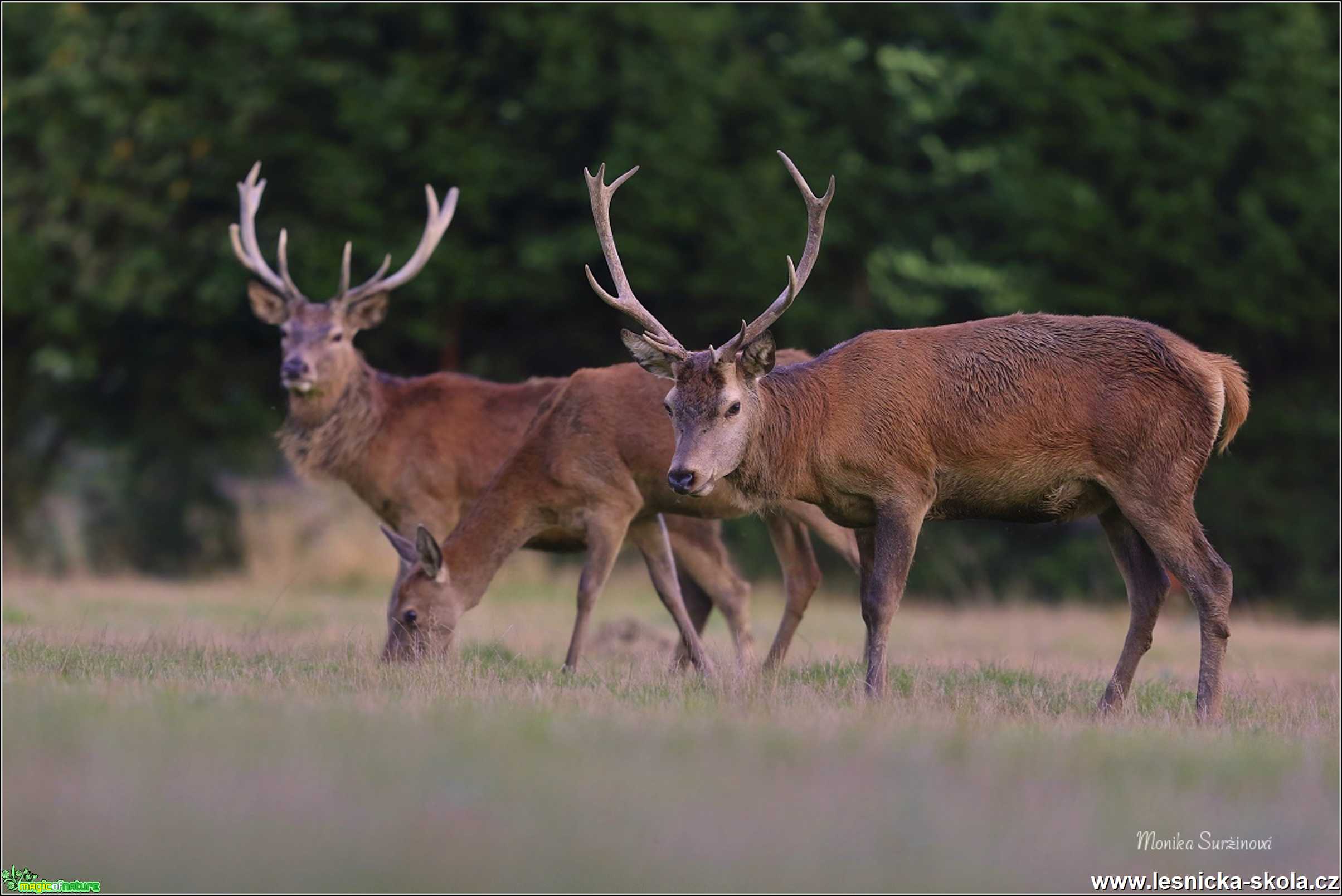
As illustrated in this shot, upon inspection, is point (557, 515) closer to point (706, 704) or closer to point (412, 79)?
point (706, 704)

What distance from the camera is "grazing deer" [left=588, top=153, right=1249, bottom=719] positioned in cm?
870

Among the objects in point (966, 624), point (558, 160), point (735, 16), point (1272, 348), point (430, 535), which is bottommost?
point (966, 624)

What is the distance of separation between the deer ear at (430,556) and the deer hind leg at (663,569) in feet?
4.15

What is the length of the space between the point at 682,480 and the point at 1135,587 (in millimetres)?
2479

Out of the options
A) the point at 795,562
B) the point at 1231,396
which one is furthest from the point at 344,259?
the point at 1231,396

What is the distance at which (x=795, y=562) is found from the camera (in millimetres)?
11258

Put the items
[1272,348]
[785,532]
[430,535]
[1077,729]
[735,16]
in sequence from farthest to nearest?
1. [735,16]
2. [1272,348]
3. [785,532]
4. [430,535]
5. [1077,729]

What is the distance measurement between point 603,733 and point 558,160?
12.8 metres

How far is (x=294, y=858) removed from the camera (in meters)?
5.49

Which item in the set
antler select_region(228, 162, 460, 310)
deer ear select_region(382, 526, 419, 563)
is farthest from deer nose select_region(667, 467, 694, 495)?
antler select_region(228, 162, 460, 310)

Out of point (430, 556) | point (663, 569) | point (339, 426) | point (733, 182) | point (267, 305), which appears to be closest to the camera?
point (430, 556)

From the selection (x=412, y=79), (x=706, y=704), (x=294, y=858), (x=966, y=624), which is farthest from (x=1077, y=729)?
(x=412, y=79)

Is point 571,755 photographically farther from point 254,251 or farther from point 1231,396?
point 254,251

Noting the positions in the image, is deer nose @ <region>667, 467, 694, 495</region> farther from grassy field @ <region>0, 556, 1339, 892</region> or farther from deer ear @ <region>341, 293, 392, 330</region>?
deer ear @ <region>341, 293, 392, 330</region>
